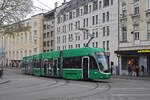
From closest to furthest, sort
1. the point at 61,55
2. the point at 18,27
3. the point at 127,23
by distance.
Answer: the point at 61,55, the point at 18,27, the point at 127,23

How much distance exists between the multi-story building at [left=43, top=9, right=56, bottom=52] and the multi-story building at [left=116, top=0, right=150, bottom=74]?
95.2ft

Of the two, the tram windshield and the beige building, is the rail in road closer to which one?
the tram windshield

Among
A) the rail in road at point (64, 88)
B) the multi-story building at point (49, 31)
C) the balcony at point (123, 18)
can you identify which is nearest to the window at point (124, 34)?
the balcony at point (123, 18)

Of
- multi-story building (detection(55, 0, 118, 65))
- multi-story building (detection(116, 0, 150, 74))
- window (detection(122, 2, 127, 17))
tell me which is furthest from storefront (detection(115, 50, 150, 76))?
window (detection(122, 2, 127, 17))

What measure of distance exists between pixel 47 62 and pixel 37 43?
1756 inches

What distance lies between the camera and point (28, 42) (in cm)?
8262

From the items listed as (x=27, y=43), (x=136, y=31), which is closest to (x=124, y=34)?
(x=136, y=31)

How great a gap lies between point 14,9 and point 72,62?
1159 centimetres

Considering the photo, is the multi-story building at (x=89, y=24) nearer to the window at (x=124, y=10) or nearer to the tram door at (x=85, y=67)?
the window at (x=124, y=10)

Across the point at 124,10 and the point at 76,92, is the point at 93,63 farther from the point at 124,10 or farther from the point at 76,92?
the point at 124,10

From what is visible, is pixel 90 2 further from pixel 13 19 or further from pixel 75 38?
pixel 13 19

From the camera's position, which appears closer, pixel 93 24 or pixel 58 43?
pixel 93 24

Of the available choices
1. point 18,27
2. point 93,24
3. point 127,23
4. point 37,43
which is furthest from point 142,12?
point 37,43

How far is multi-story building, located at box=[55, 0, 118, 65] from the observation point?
1730 inches
